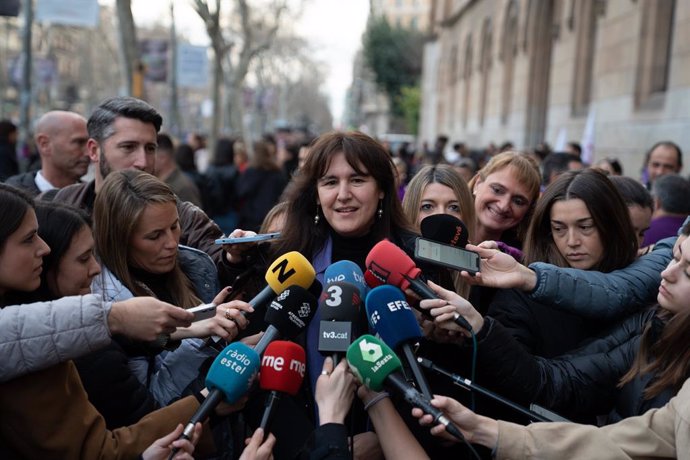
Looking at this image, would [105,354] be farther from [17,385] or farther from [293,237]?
[293,237]

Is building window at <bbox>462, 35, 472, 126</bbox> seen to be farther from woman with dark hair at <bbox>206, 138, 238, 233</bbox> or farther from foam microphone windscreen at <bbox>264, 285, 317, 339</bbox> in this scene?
foam microphone windscreen at <bbox>264, 285, 317, 339</bbox>

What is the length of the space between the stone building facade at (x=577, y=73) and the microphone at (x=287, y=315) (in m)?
9.21

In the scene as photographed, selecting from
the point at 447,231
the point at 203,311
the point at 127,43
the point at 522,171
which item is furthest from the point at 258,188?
the point at 203,311

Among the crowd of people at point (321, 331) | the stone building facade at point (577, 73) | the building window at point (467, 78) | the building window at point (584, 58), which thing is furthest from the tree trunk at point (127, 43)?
the building window at point (467, 78)

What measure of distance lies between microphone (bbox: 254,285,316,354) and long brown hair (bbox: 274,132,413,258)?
0.63 metres

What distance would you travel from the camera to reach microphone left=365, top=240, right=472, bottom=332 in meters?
2.47

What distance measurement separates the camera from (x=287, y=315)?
7.86ft

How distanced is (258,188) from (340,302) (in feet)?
24.4

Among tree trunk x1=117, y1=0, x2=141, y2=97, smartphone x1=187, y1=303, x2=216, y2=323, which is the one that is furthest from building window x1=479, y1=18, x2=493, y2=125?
smartphone x1=187, y1=303, x2=216, y2=323

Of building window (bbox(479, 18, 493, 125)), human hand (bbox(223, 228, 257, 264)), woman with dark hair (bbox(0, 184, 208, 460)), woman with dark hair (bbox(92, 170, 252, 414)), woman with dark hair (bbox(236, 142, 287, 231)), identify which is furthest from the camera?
building window (bbox(479, 18, 493, 125))

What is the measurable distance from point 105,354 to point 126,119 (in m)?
2.13

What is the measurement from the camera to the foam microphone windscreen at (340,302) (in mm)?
2371

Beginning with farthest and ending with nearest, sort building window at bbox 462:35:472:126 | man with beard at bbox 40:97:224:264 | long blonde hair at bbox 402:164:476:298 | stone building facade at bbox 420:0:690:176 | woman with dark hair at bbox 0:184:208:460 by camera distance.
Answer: building window at bbox 462:35:472:126
stone building facade at bbox 420:0:690:176
man with beard at bbox 40:97:224:264
long blonde hair at bbox 402:164:476:298
woman with dark hair at bbox 0:184:208:460

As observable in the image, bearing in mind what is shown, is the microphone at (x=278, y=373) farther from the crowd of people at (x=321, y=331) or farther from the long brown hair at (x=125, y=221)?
the long brown hair at (x=125, y=221)
